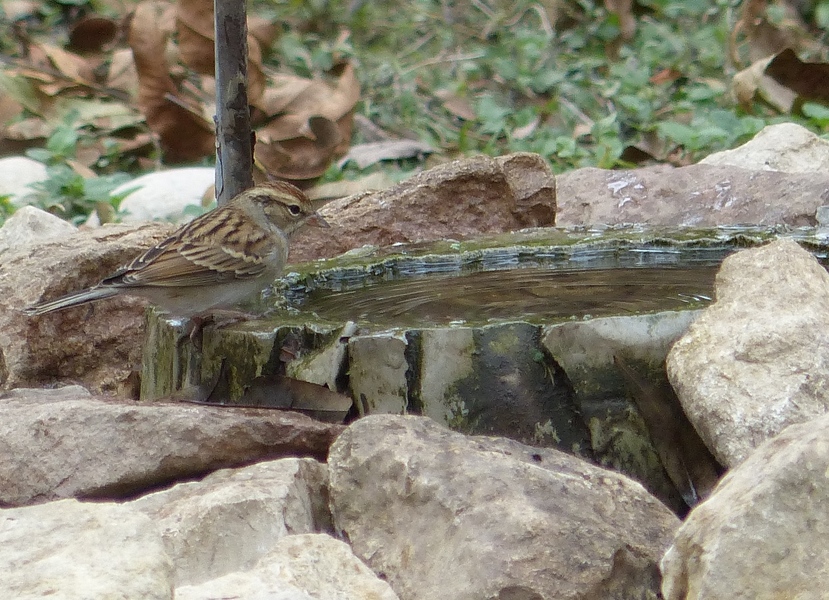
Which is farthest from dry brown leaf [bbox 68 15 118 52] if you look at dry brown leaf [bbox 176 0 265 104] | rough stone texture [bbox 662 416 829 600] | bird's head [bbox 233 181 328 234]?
rough stone texture [bbox 662 416 829 600]

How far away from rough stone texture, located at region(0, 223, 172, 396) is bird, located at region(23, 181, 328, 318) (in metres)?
0.22

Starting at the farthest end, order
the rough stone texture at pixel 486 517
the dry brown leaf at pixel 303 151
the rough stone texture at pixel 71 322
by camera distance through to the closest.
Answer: the dry brown leaf at pixel 303 151 → the rough stone texture at pixel 71 322 → the rough stone texture at pixel 486 517

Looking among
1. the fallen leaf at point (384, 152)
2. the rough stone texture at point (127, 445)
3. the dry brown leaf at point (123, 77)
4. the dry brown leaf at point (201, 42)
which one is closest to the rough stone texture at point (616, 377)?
the rough stone texture at point (127, 445)

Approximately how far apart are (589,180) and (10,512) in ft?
13.1

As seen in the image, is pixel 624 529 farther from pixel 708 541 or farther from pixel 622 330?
pixel 622 330

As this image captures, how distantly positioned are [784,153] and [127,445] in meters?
4.25

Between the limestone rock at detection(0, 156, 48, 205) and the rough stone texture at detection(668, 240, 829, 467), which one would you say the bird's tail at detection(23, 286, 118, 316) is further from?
the limestone rock at detection(0, 156, 48, 205)

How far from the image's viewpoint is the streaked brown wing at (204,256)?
4.83 m

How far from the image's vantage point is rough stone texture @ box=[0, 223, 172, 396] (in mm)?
4980

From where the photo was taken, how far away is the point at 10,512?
2.56 metres

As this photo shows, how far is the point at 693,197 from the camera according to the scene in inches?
222

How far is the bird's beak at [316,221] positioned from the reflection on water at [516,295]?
727 millimetres

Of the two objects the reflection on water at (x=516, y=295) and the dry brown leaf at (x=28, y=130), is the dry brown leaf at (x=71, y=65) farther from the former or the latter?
the reflection on water at (x=516, y=295)

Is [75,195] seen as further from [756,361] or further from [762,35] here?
[762,35]
